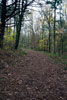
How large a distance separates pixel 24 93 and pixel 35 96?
0.50m

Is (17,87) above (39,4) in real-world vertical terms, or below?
below

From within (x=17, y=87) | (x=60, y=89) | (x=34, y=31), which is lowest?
(x=60, y=89)

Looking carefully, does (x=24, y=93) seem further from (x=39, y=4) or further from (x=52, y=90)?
(x=39, y=4)

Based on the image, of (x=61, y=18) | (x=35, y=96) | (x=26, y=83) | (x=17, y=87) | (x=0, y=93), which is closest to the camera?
(x=0, y=93)

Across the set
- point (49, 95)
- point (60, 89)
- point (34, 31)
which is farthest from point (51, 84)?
point (34, 31)

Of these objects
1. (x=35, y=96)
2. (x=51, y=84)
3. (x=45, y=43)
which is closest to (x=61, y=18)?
(x=45, y=43)

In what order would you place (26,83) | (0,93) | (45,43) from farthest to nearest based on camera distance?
(45,43)
(26,83)
(0,93)

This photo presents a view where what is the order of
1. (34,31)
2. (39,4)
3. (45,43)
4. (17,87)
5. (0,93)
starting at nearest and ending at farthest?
(0,93)
(17,87)
(39,4)
(45,43)
(34,31)

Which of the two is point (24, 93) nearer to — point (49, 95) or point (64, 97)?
point (49, 95)

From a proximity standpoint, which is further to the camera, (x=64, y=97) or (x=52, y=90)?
(x=52, y=90)

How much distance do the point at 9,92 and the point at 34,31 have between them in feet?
121

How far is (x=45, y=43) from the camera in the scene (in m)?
29.2

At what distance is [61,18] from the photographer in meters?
20.4

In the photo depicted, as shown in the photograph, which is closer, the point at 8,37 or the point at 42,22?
the point at 8,37
